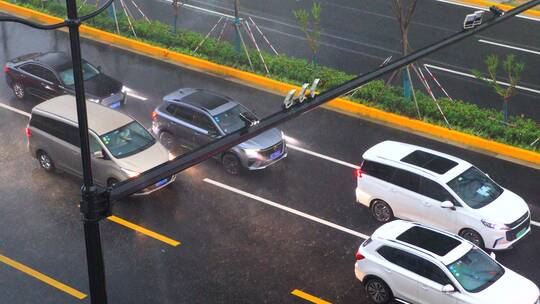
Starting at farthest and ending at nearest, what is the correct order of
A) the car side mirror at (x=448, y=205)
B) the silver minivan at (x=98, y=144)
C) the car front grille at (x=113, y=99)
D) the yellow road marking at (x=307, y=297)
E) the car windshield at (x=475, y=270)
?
the car front grille at (x=113, y=99)
the silver minivan at (x=98, y=144)
the car side mirror at (x=448, y=205)
the yellow road marking at (x=307, y=297)
the car windshield at (x=475, y=270)

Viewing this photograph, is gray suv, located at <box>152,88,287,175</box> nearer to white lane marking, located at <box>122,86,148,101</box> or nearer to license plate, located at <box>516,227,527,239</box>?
white lane marking, located at <box>122,86,148,101</box>

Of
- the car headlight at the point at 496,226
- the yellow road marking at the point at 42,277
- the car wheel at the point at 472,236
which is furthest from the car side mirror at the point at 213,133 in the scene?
the car headlight at the point at 496,226

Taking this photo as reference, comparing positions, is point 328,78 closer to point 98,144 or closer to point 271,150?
point 271,150

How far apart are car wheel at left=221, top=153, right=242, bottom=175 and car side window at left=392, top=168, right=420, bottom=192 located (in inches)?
172

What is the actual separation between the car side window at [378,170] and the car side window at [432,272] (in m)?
3.38

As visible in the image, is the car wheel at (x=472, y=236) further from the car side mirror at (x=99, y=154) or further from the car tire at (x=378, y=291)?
the car side mirror at (x=99, y=154)

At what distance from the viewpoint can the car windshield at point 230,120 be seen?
2189 cm

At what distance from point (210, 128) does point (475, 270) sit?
8350 mm

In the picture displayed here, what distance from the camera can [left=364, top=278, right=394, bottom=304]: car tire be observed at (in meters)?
16.8

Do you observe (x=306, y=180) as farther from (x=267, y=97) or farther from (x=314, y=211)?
(x=267, y=97)

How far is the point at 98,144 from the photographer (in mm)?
20641

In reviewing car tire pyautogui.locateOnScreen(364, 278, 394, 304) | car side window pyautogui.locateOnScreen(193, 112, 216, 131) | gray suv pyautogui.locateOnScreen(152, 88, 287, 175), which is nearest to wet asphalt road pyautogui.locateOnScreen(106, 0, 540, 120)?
gray suv pyautogui.locateOnScreen(152, 88, 287, 175)

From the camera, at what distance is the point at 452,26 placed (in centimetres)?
3022

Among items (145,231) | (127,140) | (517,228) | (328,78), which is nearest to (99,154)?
(127,140)
